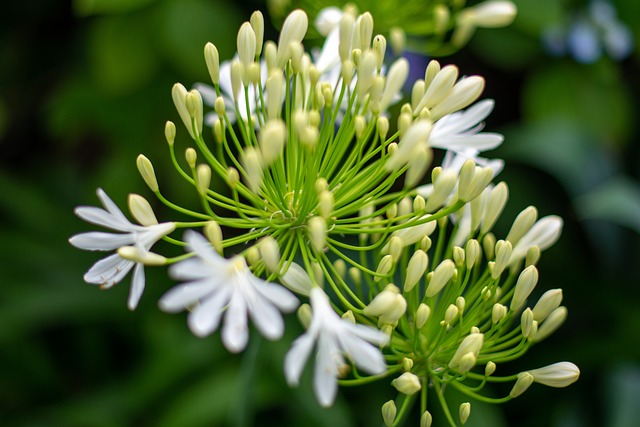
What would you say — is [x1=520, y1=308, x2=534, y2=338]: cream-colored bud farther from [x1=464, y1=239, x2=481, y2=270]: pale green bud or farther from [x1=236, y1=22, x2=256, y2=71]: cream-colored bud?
[x1=236, y1=22, x2=256, y2=71]: cream-colored bud

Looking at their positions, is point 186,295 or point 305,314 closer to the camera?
point 186,295

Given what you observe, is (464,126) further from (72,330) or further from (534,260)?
(72,330)

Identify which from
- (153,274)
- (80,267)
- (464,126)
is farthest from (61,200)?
(464,126)

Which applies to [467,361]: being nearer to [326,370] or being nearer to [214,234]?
[326,370]

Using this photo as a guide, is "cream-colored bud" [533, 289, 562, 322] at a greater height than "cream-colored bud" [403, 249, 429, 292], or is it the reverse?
"cream-colored bud" [403, 249, 429, 292]

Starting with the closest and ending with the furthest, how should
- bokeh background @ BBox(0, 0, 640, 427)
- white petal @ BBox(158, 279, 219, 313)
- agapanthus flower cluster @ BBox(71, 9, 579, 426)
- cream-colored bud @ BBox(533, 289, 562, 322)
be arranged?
white petal @ BBox(158, 279, 219, 313), agapanthus flower cluster @ BBox(71, 9, 579, 426), cream-colored bud @ BBox(533, 289, 562, 322), bokeh background @ BBox(0, 0, 640, 427)

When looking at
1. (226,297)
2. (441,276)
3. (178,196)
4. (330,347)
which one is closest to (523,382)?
(441,276)

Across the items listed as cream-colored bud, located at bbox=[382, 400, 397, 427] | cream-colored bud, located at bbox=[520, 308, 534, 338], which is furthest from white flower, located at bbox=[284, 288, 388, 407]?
cream-colored bud, located at bbox=[520, 308, 534, 338]
